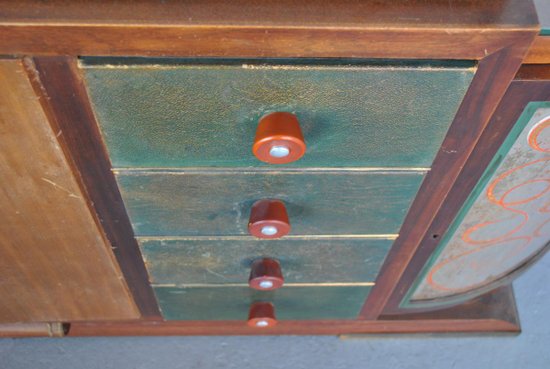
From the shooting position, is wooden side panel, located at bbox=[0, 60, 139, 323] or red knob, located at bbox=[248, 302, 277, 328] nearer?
wooden side panel, located at bbox=[0, 60, 139, 323]

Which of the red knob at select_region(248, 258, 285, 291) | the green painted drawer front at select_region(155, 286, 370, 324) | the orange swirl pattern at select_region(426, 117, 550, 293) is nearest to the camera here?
the orange swirl pattern at select_region(426, 117, 550, 293)

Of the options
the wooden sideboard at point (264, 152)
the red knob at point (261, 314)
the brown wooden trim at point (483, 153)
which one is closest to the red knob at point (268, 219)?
the wooden sideboard at point (264, 152)

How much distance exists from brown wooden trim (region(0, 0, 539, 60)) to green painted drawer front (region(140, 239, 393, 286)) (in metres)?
0.36

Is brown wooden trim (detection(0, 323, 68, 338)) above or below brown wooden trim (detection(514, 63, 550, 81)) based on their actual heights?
below

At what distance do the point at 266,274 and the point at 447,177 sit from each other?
28 centimetres

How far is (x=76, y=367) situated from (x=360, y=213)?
28.3 inches

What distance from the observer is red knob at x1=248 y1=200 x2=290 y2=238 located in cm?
69

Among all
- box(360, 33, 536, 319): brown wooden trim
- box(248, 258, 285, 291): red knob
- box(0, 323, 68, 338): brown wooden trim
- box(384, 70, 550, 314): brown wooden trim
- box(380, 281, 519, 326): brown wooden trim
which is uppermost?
box(380, 281, 519, 326): brown wooden trim

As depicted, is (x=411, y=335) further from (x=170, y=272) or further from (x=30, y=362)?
(x=30, y=362)

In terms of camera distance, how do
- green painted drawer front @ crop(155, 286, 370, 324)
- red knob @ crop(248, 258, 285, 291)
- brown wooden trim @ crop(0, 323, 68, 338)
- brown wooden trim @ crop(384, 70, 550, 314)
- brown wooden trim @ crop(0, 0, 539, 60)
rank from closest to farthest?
1. brown wooden trim @ crop(0, 0, 539, 60)
2. brown wooden trim @ crop(384, 70, 550, 314)
3. red knob @ crop(248, 258, 285, 291)
4. green painted drawer front @ crop(155, 286, 370, 324)
5. brown wooden trim @ crop(0, 323, 68, 338)

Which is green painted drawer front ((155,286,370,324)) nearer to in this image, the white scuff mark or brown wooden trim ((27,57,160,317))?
brown wooden trim ((27,57,160,317))

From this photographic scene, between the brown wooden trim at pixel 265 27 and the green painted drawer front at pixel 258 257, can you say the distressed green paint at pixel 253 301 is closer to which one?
the green painted drawer front at pixel 258 257

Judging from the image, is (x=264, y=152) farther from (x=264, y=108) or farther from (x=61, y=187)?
(x=61, y=187)

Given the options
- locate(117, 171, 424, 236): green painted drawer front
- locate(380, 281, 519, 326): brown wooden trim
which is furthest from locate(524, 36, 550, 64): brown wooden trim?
locate(380, 281, 519, 326): brown wooden trim
